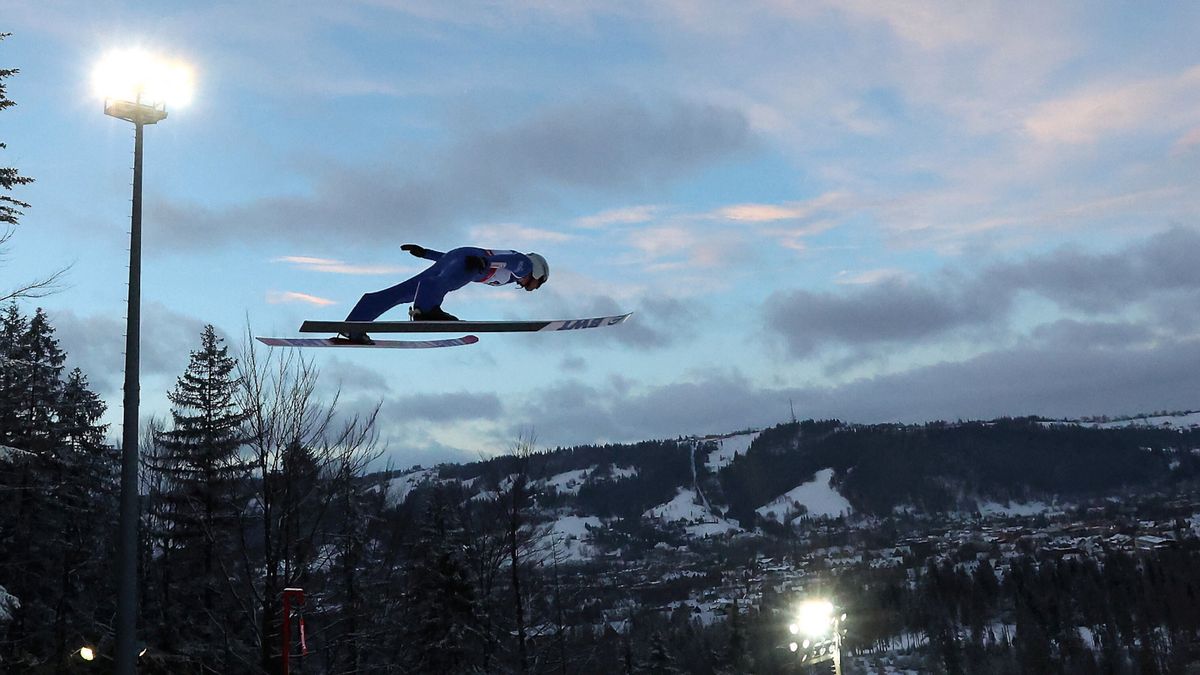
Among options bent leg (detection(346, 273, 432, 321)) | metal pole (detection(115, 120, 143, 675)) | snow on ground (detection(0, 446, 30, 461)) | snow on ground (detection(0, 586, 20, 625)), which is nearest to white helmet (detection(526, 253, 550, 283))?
bent leg (detection(346, 273, 432, 321))

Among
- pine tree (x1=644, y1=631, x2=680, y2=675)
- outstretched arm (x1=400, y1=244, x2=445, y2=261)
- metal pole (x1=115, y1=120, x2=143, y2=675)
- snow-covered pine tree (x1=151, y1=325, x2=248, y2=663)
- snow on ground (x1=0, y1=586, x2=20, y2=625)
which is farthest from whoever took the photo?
pine tree (x1=644, y1=631, x2=680, y2=675)

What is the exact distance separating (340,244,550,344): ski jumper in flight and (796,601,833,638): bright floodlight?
1987 centimetres

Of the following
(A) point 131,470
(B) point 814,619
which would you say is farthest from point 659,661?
(A) point 131,470

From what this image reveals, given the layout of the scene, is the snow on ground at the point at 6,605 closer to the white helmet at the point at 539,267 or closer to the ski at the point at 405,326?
the ski at the point at 405,326

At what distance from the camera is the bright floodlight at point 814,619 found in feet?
84.0

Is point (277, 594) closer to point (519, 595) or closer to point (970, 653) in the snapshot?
point (519, 595)

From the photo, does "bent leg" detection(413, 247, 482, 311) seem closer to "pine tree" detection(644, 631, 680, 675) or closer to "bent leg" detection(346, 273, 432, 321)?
"bent leg" detection(346, 273, 432, 321)

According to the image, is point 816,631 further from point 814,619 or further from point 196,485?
point 196,485

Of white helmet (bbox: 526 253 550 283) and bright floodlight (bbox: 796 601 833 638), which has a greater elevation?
white helmet (bbox: 526 253 550 283)

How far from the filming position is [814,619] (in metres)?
25.7

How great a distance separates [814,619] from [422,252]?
21073 millimetres

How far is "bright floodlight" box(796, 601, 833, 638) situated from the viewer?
25609 millimetres

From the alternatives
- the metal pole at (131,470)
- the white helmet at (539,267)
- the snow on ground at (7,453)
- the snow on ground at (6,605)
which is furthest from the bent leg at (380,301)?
the snow on ground at (6,605)

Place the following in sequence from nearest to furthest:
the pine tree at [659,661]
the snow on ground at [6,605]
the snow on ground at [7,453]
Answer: the snow on ground at [7,453] → the snow on ground at [6,605] → the pine tree at [659,661]
